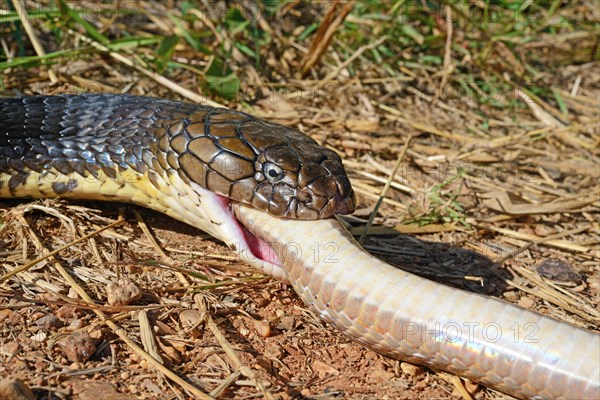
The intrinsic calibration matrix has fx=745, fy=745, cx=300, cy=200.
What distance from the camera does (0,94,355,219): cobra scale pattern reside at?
362cm

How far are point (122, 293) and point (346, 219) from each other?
62.5 inches

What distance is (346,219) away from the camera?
14.8 ft

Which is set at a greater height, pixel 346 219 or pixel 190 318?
pixel 190 318

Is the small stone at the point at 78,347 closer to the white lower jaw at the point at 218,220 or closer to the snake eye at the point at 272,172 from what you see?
the white lower jaw at the point at 218,220

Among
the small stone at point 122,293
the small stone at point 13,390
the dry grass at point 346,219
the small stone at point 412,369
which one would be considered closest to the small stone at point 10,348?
the dry grass at point 346,219

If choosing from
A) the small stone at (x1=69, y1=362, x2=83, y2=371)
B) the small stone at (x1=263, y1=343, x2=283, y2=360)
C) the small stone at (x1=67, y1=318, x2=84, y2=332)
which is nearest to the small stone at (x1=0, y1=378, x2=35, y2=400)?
the small stone at (x1=69, y1=362, x2=83, y2=371)

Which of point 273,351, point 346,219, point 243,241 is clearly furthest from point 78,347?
point 346,219

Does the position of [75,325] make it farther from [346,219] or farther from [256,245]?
[346,219]

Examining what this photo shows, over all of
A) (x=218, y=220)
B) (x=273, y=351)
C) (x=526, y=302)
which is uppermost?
(x=218, y=220)

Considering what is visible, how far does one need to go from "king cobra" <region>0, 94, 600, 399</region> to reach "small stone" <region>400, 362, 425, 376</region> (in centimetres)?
10

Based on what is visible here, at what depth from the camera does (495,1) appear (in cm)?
699

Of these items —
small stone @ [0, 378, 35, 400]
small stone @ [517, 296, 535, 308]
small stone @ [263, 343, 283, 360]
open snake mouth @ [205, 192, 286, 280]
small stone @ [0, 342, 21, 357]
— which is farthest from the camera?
small stone @ [517, 296, 535, 308]

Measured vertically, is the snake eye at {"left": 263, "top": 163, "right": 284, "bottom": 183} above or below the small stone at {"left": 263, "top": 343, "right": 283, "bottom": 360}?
above

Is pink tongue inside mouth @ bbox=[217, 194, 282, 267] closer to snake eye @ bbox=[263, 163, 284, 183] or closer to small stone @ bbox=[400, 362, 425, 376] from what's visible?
snake eye @ bbox=[263, 163, 284, 183]
